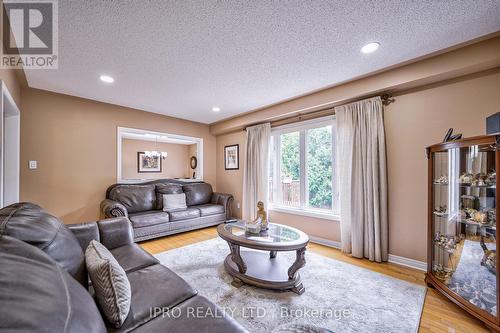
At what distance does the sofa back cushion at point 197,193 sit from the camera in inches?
177

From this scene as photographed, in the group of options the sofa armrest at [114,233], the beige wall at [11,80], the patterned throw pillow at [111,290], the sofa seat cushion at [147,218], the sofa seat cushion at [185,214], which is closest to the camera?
the patterned throw pillow at [111,290]

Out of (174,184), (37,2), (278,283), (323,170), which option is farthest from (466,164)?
(174,184)

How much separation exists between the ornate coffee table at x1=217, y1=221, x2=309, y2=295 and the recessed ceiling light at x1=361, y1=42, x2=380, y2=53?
2.01 meters

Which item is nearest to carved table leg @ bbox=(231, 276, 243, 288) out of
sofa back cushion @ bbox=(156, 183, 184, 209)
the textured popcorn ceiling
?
the textured popcorn ceiling

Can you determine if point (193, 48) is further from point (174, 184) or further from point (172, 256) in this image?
point (174, 184)

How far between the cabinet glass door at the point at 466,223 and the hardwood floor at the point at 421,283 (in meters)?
0.16

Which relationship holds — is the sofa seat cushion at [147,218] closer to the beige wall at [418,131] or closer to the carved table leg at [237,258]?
the carved table leg at [237,258]

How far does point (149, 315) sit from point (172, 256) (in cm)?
193

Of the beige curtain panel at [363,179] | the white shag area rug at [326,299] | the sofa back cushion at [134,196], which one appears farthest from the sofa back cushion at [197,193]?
the beige curtain panel at [363,179]

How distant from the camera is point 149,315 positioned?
3.48 feet

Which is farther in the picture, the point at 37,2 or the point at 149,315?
the point at 37,2

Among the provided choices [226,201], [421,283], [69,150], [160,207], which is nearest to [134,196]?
[160,207]

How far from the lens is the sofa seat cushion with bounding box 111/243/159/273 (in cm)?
157

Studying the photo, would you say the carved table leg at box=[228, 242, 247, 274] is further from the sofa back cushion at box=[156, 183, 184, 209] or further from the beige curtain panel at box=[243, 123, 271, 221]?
the sofa back cushion at box=[156, 183, 184, 209]
